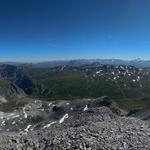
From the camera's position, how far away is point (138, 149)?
94.3 ft

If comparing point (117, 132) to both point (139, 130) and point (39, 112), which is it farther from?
point (39, 112)

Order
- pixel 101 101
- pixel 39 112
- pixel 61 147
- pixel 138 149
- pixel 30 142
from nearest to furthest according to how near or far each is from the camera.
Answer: pixel 138 149
pixel 61 147
pixel 30 142
pixel 101 101
pixel 39 112

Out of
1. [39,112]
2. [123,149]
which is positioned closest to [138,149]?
[123,149]

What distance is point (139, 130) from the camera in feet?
117

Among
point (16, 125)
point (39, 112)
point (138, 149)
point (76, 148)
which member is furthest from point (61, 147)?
point (39, 112)

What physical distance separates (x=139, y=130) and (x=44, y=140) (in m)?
12.7

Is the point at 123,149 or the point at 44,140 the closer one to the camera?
the point at 123,149

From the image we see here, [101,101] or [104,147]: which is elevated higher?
[104,147]

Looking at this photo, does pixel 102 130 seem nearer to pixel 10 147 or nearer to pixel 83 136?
pixel 83 136

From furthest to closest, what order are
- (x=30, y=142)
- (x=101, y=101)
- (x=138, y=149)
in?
(x=101, y=101), (x=30, y=142), (x=138, y=149)

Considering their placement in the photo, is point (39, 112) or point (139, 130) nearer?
point (139, 130)

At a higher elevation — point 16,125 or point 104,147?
point 104,147

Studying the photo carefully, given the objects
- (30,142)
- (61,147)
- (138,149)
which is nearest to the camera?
(138,149)

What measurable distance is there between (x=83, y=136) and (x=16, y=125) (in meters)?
94.6
